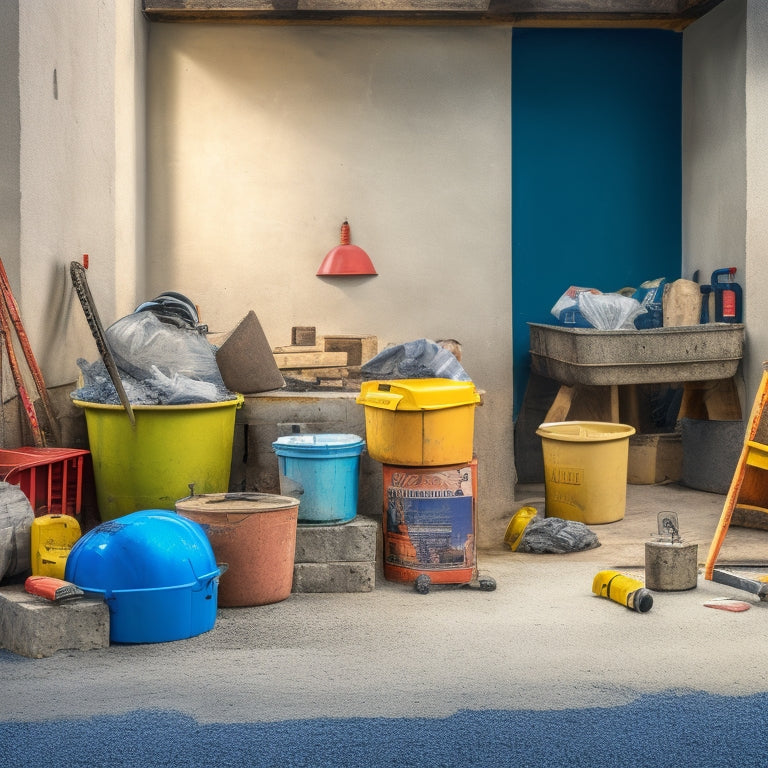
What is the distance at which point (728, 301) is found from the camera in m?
7.05

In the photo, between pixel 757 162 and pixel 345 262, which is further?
pixel 345 262

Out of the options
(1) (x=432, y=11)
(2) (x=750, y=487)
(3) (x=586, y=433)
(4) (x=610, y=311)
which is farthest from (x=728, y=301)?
(1) (x=432, y=11)

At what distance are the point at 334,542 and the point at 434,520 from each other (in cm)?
48

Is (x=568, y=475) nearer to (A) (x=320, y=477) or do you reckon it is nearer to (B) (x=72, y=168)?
(A) (x=320, y=477)

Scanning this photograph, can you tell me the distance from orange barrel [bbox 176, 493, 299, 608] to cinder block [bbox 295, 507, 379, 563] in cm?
23

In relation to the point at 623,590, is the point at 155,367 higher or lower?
higher

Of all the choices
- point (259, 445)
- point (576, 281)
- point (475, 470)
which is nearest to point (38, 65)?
point (259, 445)

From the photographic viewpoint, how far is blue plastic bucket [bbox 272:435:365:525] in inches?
181

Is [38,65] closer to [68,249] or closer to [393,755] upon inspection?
[68,249]

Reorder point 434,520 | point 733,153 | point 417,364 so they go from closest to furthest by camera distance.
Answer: point 434,520
point 417,364
point 733,153

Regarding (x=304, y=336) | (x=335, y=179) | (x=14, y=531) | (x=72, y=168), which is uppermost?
(x=335, y=179)

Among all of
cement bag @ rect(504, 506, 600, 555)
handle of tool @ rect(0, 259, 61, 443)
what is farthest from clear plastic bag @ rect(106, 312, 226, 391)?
cement bag @ rect(504, 506, 600, 555)

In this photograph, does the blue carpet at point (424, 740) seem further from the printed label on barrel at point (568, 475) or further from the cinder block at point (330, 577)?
the printed label on barrel at point (568, 475)

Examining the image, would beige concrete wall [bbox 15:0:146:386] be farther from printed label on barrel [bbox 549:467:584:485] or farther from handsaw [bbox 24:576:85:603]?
printed label on barrel [bbox 549:467:584:485]
